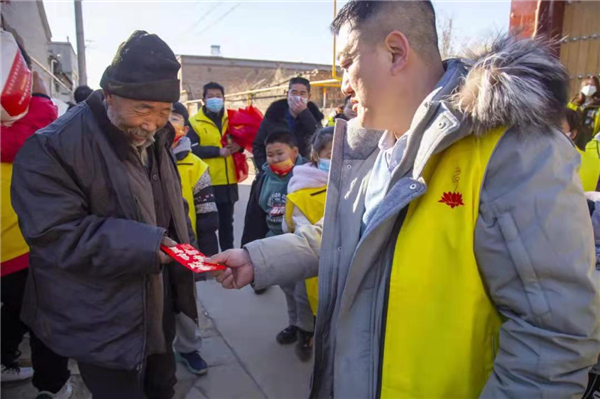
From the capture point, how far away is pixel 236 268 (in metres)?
1.68

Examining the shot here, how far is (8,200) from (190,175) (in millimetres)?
1159

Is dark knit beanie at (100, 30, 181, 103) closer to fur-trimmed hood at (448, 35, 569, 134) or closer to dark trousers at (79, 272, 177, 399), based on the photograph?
dark trousers at (79, 272, 177, 399)

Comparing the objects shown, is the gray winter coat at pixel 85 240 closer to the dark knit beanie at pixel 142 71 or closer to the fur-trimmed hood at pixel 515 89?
the dark knit beanie at pixel 142 71

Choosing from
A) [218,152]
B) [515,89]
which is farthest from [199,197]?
[515,89]

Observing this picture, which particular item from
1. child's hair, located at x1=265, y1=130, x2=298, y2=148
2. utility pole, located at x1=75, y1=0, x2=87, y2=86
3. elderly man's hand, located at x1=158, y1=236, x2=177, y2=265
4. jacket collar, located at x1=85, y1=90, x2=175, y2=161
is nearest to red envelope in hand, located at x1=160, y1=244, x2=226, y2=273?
elderly man's hand, located at x1=158, y1=236, x2=177, y2=265

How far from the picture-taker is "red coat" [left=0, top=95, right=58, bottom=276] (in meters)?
2.49

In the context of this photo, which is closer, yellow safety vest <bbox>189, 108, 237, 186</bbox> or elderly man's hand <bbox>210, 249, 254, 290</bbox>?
elderly man's hand <bbox>210, 249, 254, 290</bbox>

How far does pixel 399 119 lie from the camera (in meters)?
1.29

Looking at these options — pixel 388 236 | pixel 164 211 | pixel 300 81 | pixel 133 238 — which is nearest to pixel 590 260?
pixel 388 236

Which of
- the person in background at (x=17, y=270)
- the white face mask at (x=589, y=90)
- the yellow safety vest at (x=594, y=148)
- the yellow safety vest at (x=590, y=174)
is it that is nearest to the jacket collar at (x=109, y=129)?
the person in background at (x=17, y=270)

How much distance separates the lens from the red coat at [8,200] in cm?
249

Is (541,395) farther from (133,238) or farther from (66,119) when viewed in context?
(66,119)

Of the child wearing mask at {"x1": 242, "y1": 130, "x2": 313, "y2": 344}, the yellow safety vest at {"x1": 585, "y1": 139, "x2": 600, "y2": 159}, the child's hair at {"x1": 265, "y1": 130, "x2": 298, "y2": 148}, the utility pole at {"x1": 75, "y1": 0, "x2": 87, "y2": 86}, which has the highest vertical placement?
the utility pole at {"x1": 75, "y1": 0, "x2": 87, "y2": 86}

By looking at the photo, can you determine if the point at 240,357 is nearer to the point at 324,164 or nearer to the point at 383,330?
the point at 324,164
